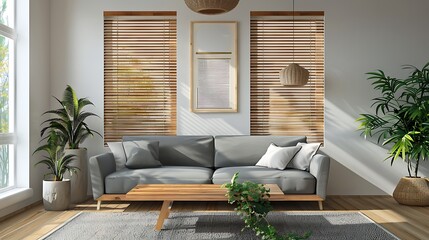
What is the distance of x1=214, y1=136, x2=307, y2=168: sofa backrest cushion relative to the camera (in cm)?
643

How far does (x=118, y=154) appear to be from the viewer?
20.6 feet

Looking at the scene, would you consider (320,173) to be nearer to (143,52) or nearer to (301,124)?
(301,124)

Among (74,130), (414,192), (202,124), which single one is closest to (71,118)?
(74,130)

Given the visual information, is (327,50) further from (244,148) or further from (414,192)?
(414,192)

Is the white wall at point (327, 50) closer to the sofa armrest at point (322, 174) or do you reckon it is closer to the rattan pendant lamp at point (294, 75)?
the rattan pendant lamp at point (294, 75)

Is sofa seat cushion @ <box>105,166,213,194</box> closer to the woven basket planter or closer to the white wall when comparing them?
the white wall

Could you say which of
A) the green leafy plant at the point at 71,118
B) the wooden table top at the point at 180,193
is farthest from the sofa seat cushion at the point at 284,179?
the green leafy plant at the point at 71,118

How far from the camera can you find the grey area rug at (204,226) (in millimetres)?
4449

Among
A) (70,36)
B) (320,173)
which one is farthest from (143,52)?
(320,173)

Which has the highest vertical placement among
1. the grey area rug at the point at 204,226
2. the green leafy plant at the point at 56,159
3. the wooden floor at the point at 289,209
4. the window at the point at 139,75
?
the window at the point at 139,75

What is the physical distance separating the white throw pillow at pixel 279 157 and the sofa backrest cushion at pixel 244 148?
0.26 m

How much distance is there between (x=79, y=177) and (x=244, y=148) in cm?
204

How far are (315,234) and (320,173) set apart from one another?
1.29 metres

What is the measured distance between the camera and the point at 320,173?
5680 millimetres
